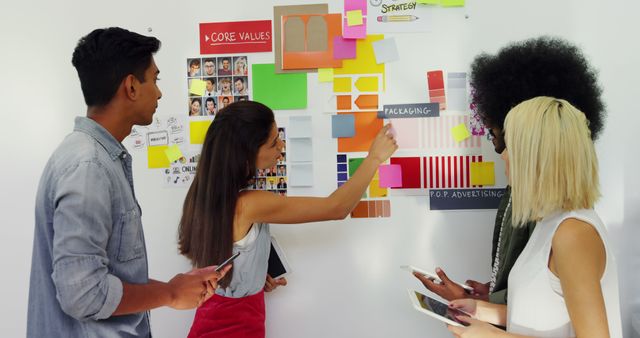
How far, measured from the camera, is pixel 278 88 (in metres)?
1.81

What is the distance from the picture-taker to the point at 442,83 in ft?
5.76

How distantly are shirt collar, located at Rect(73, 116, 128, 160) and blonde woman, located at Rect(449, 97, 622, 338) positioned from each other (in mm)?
866

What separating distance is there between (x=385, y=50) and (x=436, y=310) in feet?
3.25

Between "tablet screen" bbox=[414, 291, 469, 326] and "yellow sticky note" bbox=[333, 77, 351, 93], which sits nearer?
"tablet screen" bbox=[414, 291, 469, 326]

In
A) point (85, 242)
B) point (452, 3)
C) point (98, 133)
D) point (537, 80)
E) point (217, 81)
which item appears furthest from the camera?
point (217, 81)

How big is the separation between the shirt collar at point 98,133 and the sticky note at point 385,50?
1.05 m

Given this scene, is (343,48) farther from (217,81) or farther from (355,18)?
(217,81)

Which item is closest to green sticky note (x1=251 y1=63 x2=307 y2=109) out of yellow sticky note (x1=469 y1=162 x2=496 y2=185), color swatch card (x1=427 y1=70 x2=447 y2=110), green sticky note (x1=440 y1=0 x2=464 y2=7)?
color swatch card (x1=427 y1=70 x2=447 y2=110)

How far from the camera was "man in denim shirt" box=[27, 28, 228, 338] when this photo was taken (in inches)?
35.6

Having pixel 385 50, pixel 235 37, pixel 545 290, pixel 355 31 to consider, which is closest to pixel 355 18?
pixel 355 31

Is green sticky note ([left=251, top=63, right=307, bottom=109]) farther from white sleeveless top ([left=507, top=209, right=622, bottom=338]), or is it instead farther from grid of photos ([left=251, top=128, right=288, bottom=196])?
→ white sleeveless top ([left=507, top=209, right=622, bottom=338])

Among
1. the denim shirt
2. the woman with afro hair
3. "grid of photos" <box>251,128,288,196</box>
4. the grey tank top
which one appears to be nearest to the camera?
the denim shirt

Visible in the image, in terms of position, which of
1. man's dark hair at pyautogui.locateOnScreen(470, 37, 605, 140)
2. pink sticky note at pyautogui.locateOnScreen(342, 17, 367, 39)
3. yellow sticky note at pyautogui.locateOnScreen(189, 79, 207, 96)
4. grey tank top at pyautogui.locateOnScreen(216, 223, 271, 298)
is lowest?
grey tank top at pyautogui.locateOnScreen(216, 223, 271, 298)

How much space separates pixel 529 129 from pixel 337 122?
90 cm
